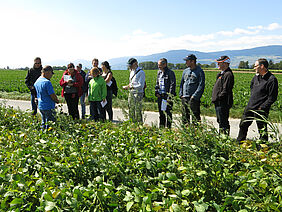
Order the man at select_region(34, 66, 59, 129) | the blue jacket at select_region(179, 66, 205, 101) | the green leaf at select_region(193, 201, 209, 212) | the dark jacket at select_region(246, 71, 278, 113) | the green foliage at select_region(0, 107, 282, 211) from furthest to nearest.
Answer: the blue jacket at select_region(179, 66, 205, 101)
the man at select_region(34, 66, 59, 129)
the dark jacket at select_region(246, 71, 278, 113)
the green foliage at select_region(0, 107, 282, 211)
the green leaf at select_region(193, 201, 209, 212)

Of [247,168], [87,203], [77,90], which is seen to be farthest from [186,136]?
[77,90]

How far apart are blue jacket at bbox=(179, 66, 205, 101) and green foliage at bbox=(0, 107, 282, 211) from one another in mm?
2321

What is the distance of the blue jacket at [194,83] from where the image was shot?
219 inches

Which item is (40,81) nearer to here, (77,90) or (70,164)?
(77,90)

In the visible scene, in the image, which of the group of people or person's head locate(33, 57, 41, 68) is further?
person's head locate(33, 57, 41, 68)

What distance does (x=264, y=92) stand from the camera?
4.70 m

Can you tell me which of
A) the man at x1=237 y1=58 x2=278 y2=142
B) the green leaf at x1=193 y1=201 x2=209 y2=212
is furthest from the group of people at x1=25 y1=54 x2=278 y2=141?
the green leaf at x1=193 y1=201 x2=209 y2=212

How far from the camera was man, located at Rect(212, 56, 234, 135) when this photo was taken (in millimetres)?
5133

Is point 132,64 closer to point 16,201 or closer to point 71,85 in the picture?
point 71,85

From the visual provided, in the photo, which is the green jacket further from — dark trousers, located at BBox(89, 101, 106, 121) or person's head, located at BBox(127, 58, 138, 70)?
person's head, located at BBox(127, 58, 138, 70)

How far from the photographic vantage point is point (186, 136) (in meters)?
2.98

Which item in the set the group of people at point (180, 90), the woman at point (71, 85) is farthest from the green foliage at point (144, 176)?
the woman at point (71, 85)

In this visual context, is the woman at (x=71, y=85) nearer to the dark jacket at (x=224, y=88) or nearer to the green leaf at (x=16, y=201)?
the dark jacket at (x=224, y=88)

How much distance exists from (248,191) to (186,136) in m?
1.02
